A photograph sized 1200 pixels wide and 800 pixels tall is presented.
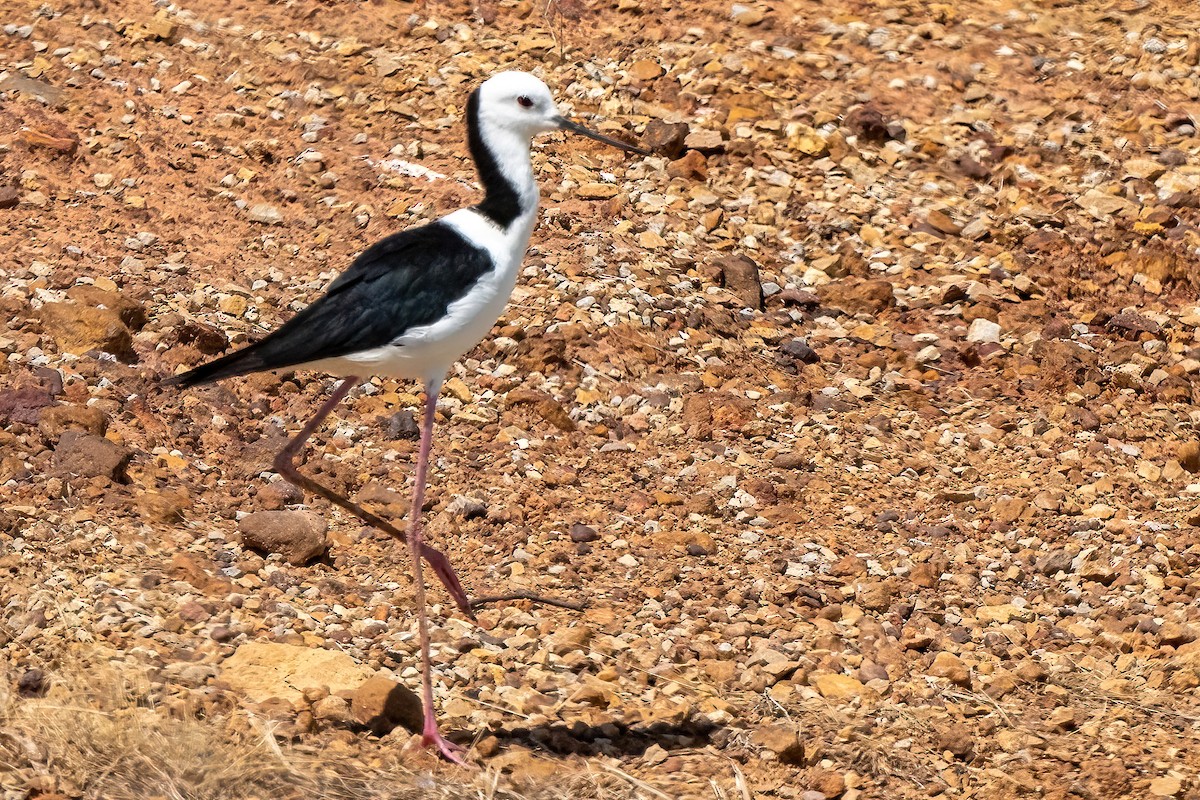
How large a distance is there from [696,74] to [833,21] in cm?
103

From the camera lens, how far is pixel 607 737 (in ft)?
14.9

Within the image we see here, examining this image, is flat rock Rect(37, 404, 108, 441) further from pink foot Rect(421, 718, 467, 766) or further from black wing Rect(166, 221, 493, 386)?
pink foot Rect(421, 718, 467, 766)

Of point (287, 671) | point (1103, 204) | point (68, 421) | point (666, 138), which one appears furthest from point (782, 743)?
point (1103, 204)

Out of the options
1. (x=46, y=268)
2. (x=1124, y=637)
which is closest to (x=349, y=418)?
(x=46, y=268)

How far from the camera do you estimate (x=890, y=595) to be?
213 inches

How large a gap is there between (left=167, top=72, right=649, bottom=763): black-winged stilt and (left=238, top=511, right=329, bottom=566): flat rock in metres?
0.30

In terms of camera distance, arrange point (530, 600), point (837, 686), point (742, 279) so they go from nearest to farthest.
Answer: point (837, 686)
point (530, 600)
point (742, 279)

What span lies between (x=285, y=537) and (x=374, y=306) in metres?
1.02

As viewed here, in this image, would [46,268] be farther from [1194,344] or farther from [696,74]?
[1194,344]

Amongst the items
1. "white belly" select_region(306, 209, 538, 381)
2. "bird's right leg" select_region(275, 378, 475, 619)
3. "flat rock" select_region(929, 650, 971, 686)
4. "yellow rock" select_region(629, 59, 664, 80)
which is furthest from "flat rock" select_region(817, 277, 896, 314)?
"bird's right leg" select_region(275, 378, 475, 619)

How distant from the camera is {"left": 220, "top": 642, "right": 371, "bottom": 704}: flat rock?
4.44 meters

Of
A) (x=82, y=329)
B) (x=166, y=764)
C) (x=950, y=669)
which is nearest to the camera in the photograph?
(x=166, y=764)

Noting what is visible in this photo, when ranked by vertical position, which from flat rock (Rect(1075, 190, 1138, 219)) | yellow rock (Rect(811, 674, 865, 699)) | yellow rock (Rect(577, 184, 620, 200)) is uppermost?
yellow rock (Rect(577, 184, 620, 200))

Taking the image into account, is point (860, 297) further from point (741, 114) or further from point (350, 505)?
point (350, 505)
